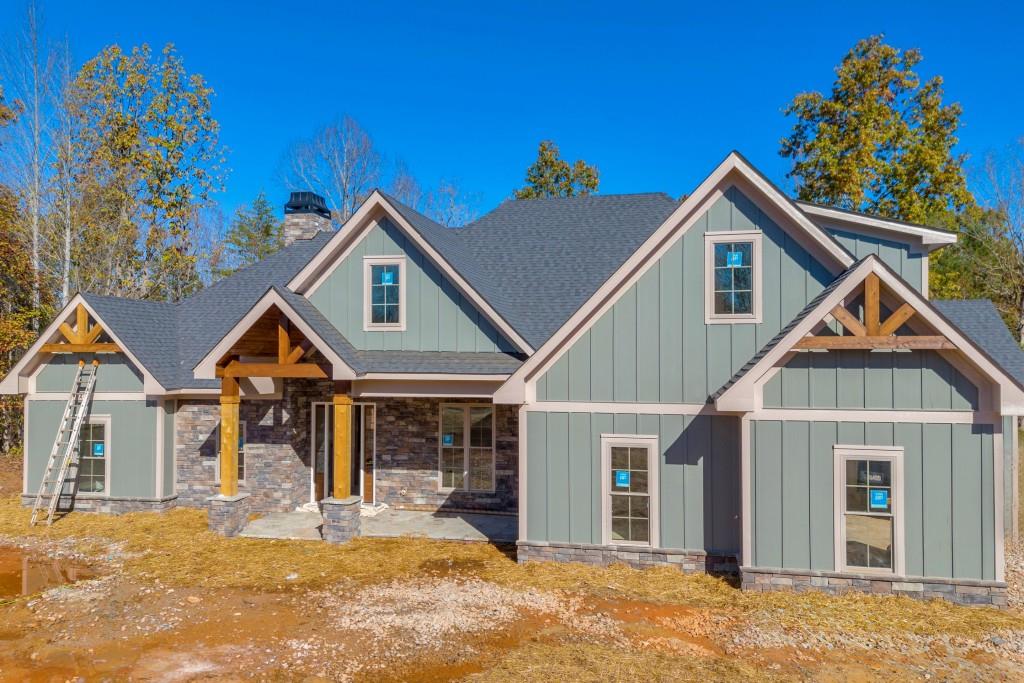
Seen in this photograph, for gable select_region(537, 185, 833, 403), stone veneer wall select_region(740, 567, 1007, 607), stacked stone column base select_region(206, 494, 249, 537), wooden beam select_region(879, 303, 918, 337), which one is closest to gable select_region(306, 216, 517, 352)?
gable select_region(537, 185, 833, 403)

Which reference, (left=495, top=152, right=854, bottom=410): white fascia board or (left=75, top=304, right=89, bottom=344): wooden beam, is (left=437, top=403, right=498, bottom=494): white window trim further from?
(left=75, top=304, right=89, bottom=344): wooden beam

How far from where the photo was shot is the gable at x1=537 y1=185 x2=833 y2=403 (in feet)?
32.6

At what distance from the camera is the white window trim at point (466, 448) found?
13.7 metres

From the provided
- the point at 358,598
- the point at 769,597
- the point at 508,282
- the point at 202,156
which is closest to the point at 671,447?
the point at 769,597

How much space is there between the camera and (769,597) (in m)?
8.65

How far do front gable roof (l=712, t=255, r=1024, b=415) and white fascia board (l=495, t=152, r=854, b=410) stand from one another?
1.02 m

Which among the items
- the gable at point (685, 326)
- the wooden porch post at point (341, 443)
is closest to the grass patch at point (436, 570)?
the wooden porch post at point (341, 443)

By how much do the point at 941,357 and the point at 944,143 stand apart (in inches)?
935

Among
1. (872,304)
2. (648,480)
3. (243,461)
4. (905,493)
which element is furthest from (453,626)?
(243,461)

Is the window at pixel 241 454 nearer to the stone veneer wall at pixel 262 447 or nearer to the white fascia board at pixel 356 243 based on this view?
the stone veneer wall at pixel 262 447

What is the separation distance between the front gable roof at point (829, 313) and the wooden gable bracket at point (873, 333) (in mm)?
91

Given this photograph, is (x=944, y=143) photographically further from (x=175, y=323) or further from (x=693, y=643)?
(x=175, y=323)

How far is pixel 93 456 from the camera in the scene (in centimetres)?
1425

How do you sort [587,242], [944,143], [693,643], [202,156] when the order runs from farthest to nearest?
[202,156], [944,143], [587,242], [693,643]
